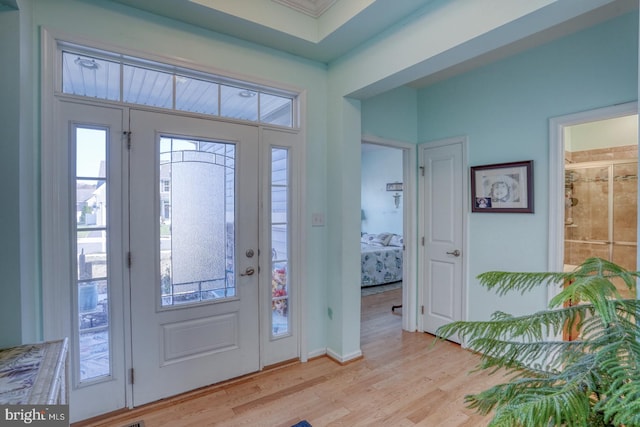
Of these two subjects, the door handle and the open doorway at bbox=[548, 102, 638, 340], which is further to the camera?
the open doorway at bbox=[548, 102, 638, 340]

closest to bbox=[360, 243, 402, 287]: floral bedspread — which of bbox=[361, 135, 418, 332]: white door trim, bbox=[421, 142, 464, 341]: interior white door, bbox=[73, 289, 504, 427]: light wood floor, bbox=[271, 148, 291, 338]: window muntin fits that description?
bbox=[361, 135, 418, 332]: white door trim

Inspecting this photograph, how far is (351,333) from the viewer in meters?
2.85

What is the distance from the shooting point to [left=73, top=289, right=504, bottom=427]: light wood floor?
6.62 feet

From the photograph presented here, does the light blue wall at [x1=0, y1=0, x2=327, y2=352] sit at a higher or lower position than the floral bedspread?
higher

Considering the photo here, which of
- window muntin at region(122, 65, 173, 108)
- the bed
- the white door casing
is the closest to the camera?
the white door casing

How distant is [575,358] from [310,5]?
2582 millimetres

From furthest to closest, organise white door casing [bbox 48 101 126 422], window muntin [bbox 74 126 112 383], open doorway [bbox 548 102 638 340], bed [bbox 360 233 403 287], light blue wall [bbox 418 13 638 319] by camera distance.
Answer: bed [bbox 360 233 403 287]
open doorway [bbox 548 102 638 340]
light blue wall [bbox 418 13 638 319]
window muntin [bbox 74 126 112 383]
white door casing [bbox 48 101 126 422]

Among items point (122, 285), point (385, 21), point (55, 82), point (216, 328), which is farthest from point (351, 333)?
point (55, 82)

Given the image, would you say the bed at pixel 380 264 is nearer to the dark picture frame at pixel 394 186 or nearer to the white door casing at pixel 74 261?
the dark picture frame at pixel 394 186

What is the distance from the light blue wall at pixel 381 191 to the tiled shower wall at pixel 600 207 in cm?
293

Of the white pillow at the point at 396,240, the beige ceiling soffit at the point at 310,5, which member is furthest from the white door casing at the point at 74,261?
the white pillow at the point at 396,240

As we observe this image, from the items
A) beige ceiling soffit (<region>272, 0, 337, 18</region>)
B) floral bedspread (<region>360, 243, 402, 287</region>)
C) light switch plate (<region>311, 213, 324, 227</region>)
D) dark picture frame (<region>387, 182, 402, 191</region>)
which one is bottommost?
floral bedspread (<region>360, 243, 402, 287</region>)

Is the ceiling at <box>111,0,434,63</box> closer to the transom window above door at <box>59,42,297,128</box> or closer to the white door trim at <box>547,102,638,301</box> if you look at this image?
the transom window above door at <box>59,42,297,128</box>

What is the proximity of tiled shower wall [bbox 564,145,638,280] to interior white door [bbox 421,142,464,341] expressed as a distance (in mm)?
2381
